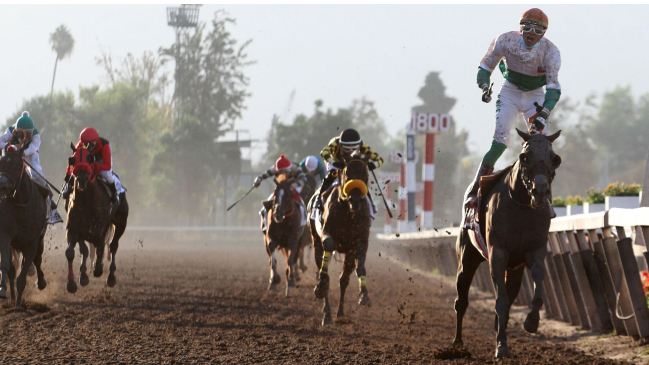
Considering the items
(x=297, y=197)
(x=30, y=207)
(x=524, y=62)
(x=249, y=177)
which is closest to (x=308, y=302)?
(x=297, y=197)

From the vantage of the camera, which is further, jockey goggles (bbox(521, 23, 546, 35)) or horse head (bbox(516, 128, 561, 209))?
jockey goggles (bbox(521, 23, 546, 35))

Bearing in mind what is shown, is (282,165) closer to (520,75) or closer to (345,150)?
(345,150)

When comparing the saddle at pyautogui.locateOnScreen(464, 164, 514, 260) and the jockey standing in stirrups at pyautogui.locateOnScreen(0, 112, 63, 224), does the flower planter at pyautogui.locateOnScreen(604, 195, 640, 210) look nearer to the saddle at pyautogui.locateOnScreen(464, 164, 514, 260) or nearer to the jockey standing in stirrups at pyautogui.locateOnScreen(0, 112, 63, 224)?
the saddle at pyautogui.locateOnScreen(464, 164, 514, 260)

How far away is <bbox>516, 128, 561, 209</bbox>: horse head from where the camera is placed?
6348 millimetres

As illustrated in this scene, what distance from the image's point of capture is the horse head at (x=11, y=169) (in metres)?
9.59

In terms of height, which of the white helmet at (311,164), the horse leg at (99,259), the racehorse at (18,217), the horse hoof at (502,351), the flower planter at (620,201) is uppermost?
the white helmet at (311,164)

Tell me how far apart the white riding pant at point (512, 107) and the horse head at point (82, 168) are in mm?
5506

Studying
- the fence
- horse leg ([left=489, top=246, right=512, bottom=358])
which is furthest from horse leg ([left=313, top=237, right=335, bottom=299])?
horse leg ([left=489, top=246, right=512, bottom=358])

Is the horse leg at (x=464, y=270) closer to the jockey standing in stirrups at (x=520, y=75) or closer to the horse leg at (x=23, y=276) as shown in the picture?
the jockey standing in stirrups at (x=520, y=75)

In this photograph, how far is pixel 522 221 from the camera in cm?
674

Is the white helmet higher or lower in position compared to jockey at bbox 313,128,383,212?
higher

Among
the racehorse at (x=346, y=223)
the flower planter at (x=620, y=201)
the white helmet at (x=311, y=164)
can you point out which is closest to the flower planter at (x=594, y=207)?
the flower planter at (x=620, y=201)

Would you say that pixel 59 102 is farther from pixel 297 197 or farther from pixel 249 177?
pixel 297 197

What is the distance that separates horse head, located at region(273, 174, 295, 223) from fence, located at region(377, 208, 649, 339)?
14.1ft
